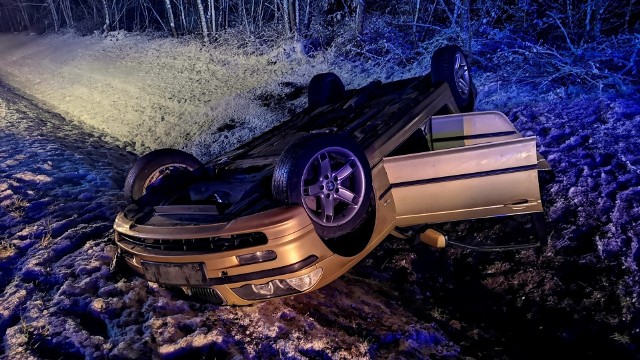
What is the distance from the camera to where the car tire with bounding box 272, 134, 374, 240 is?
286 centimetres

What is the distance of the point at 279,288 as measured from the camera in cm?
286

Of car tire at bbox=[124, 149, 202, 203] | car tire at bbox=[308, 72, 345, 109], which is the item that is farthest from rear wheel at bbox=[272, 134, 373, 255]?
car tire at bbox=[308, 72, 345, 109]

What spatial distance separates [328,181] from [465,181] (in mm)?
1134

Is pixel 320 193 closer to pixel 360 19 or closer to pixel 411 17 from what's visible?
pixel 360 19

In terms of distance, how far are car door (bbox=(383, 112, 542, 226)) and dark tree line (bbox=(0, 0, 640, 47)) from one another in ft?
16.2

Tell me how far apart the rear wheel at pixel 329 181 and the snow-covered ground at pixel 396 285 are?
665 mm

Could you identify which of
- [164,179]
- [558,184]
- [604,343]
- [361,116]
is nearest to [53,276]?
[164,179]

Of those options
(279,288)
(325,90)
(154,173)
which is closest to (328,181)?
(279,288)

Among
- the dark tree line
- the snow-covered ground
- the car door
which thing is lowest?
the snow-covered ground

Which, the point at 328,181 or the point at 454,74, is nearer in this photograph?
the point at 328,181

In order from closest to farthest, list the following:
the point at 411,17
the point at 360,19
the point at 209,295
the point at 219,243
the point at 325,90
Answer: the point at 219,243 → the point at 209,295 → the point at 325,90 → the point at 360,19 → the point at 411,17

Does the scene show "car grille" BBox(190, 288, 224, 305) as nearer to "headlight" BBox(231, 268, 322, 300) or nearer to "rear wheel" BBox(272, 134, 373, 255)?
"headlight" BBox(231, 268, 322, 300)

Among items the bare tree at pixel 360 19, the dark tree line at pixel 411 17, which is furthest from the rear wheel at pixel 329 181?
the bare tree at pixel 360 19

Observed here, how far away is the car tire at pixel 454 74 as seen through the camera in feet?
14.9
